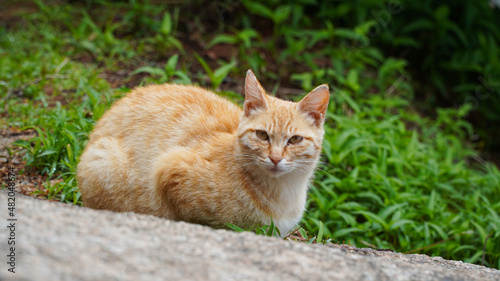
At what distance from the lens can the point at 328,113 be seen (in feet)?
19.0

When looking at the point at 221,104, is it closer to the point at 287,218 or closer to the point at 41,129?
the point at 287,218

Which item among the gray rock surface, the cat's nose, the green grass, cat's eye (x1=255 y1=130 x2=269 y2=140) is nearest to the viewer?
the gray rock surface

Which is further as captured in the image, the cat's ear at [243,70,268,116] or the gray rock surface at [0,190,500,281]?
the cat's ear at [243,70,268,116]

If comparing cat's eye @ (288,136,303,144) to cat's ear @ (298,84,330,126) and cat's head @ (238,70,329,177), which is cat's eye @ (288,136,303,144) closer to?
cat's head @ (238,70,329,177)

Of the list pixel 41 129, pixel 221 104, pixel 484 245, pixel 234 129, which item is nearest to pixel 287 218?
pixel 234 129

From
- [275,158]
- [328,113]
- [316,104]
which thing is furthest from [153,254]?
[328,113]

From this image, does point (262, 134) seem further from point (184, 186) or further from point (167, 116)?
point (167, 116)

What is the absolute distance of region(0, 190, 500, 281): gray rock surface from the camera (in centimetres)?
205

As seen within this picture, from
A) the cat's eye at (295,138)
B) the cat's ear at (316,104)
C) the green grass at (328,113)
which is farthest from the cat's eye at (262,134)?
the green grass at (328,113)

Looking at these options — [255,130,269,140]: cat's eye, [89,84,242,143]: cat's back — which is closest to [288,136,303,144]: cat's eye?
[255,130,269,140]: cat's eye

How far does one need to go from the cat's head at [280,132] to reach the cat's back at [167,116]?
13.3 inches

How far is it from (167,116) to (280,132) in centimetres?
88

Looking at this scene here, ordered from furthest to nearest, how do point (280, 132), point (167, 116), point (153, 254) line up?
point (167, 116)
point (280, 132)
point (153, 254)

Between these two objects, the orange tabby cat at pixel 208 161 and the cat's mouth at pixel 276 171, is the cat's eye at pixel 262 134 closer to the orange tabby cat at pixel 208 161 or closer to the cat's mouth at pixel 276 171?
the orange tabby cat at pixel 208 161
